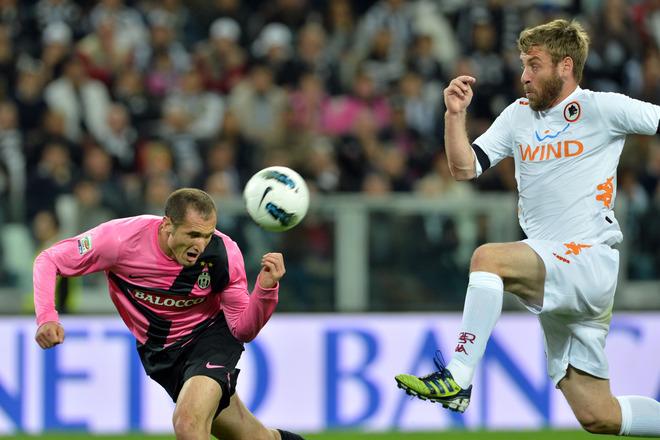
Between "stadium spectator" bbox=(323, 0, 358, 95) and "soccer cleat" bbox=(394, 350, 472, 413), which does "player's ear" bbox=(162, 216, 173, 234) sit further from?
"stadium spectator" bbox=(323, 0, 358, 95)

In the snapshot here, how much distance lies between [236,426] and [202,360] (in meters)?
0.39

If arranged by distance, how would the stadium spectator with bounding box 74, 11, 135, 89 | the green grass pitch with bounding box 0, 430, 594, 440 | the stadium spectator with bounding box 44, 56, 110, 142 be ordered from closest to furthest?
the green grass pitch with bounding box 0, 430, 594, 440 → the stadium spectator with bounding box 44, 56, 110, 142 → the stadium spectator with bounding box 74, 11, 135, 89

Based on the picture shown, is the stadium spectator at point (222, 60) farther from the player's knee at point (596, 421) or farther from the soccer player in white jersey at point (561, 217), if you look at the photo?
the player's knee at point (596, 421)

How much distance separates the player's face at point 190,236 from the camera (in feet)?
17.2

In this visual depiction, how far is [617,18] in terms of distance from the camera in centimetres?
1159

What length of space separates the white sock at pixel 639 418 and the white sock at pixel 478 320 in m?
1.04

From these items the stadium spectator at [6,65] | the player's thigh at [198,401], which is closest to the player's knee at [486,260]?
the player's thigh at [198,401]

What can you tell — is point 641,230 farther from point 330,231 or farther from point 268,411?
point 268,411

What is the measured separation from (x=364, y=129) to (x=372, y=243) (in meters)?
1.73

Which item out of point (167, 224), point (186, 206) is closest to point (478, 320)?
point (186, 206)

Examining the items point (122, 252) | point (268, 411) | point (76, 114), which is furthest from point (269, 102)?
point (122, 252)

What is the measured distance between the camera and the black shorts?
535 cm

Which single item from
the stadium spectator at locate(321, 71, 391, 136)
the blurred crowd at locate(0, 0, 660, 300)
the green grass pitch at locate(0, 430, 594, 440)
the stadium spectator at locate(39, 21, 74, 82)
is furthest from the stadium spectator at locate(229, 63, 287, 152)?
the green grass pitch at locate(0, 430, 594, 440)

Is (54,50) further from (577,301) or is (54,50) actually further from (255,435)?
(577,301)
